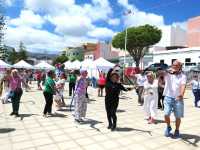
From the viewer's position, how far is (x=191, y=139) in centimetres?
706

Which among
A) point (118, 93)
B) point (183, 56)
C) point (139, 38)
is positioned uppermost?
point (139, 38)

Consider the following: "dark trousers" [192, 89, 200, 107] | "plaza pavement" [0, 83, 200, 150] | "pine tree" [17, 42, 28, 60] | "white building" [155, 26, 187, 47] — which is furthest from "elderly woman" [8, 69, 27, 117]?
"pine tree" [17, 42, 28, 60]

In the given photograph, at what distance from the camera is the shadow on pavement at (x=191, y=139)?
22.3ft

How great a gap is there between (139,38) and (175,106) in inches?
1636

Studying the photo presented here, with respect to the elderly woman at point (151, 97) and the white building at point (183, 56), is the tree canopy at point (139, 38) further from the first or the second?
the elderly woman at point (151, 97)

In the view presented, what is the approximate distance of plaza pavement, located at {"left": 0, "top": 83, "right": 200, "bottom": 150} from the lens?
6531mm

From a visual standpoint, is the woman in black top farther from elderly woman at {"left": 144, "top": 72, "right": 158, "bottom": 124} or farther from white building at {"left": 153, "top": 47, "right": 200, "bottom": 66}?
white building at {"left": 153, "top": 47, "right": 200, "bottom": 66}

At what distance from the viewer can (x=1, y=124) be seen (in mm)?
8742

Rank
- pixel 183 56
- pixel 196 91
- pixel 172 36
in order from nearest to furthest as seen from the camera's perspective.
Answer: pixel 196 91, pixel 183 56, pixel 172 36

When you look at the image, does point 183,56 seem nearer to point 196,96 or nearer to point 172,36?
point 172,36

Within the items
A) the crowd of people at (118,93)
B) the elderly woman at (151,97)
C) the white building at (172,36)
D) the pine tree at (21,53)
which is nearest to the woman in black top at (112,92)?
the crowd of people at (118,93)

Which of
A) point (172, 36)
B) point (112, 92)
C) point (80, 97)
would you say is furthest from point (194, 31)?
point (112, 92)

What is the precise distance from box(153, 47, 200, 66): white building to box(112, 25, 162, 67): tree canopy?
2349mm

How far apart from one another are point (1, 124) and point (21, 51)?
251 feet
